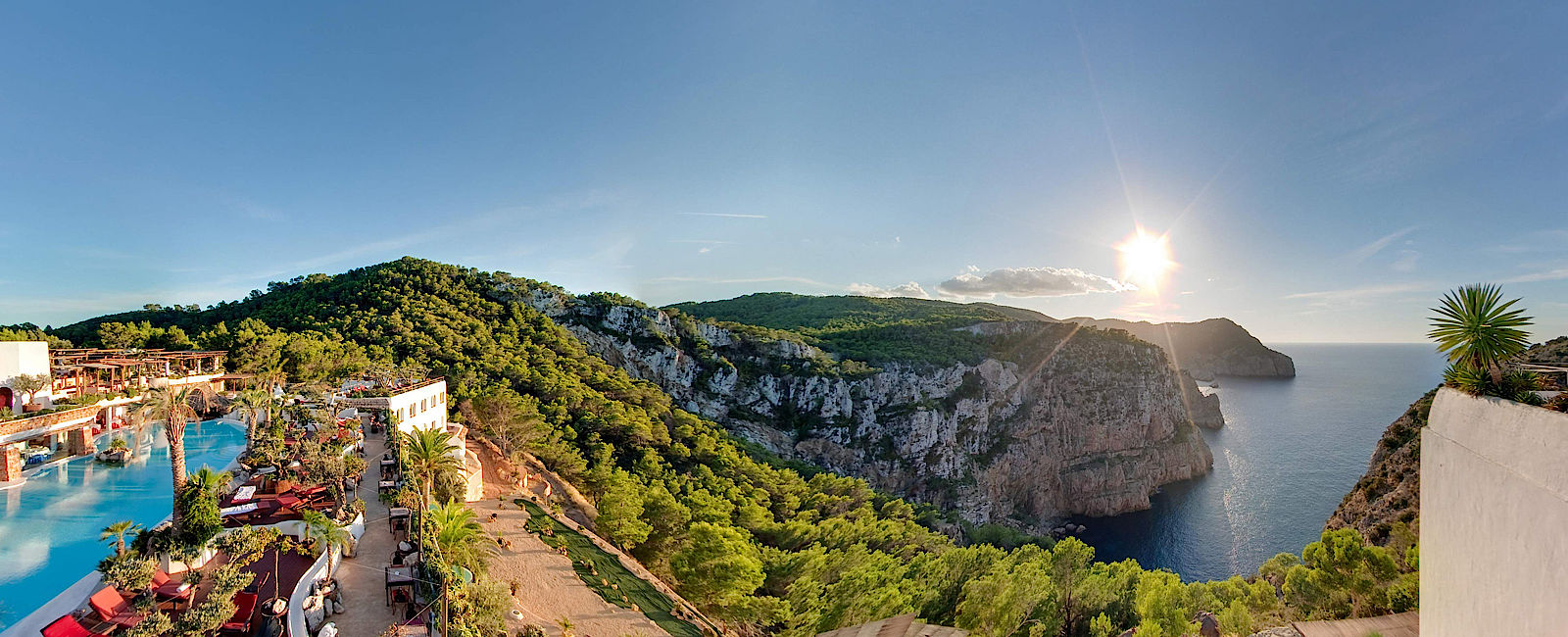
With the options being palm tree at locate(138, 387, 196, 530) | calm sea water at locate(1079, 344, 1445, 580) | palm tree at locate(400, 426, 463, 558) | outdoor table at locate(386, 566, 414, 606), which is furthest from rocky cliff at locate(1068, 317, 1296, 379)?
palm tree at locate(138, 387, 196, 530)

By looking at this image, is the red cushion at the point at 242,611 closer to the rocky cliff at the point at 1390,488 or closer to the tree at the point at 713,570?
the tree at the point at 713,570

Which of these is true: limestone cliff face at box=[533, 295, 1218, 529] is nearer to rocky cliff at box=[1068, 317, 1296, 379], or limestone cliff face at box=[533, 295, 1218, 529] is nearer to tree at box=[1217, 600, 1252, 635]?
tree at box=[1217, 600, 1252, 635]

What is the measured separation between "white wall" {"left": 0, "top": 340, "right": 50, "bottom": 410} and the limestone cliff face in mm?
34805

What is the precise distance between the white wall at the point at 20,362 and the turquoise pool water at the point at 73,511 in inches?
195

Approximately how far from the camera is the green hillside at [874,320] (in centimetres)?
6988

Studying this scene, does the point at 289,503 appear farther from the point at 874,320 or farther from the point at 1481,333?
the point at 874,320

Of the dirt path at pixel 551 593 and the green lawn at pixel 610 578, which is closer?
the dirt path at pixel 551 593

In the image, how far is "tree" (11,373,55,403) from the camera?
22092 mm

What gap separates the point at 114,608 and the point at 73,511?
907 cm

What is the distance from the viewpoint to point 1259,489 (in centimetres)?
6231

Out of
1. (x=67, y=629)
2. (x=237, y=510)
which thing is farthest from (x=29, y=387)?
(x=67, y=629)

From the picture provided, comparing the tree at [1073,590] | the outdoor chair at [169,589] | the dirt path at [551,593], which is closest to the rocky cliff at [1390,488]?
the tree at [1073,590]

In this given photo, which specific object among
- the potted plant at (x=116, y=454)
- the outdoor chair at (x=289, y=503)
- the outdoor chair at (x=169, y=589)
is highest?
the potted plant at (x=116, y=454)

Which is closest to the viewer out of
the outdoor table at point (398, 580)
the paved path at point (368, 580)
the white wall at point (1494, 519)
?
the white wall at point (1494, 519)
